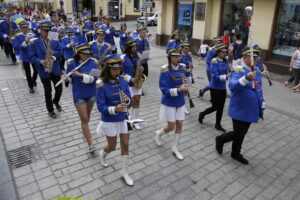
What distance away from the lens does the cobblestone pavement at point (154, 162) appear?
421 centimetres

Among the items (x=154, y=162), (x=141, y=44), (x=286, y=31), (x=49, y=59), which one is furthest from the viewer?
(x=286, y=31)

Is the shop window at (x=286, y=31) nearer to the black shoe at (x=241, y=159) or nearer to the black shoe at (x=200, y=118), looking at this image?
the black shoe at (x=200, y=118)

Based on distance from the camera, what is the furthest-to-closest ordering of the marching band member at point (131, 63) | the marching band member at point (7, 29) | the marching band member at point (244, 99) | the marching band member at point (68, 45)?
the marching band member at point (7, 29) < the marching band member at point (68, 45) < the marching band member at point (131, 63) < the marching band member at point (244, 99)

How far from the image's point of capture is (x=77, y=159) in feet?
16.4

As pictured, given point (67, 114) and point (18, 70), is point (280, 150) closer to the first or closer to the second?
point (67, 114)

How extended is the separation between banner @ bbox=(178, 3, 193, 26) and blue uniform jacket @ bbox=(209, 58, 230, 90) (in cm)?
1121

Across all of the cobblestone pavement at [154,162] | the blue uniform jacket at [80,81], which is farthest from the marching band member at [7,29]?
the blue uniform jacket at [80,81]

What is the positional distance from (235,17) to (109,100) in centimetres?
1203

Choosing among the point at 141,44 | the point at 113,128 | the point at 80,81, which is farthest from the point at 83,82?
the point at 141,44

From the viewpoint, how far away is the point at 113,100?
4.01 m

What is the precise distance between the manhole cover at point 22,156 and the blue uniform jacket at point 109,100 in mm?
2004

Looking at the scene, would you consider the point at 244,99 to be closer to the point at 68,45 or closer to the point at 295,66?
the point at 295,66

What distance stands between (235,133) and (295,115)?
3.76 m

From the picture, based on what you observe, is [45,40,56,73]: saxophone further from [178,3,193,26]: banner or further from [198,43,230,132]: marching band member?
[178,3,193,26]: banner
